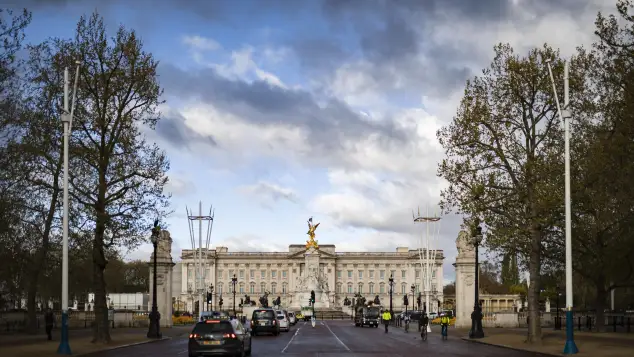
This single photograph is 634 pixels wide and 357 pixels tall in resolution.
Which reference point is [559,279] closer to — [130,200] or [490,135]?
[490,135]

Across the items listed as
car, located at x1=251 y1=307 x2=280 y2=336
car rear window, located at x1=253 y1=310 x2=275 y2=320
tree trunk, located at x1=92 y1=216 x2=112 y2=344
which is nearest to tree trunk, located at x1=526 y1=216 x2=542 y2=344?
car, located at x1=251 y1=307 x2=280 y2=336

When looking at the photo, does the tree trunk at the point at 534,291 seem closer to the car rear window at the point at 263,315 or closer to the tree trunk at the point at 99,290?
the car rear window at the point at 263,315

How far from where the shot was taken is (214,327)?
99.3 ft

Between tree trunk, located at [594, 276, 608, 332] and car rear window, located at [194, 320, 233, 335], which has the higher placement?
car rear window, located at [194, 320, 233, 335]

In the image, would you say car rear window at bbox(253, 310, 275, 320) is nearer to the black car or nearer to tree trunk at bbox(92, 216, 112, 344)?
tree trunk at bbox(92, 216, 112, 344)

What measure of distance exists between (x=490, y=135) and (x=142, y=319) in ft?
144

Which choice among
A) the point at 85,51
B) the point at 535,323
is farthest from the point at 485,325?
the point at 85,51

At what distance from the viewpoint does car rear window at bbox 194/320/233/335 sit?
30203mm

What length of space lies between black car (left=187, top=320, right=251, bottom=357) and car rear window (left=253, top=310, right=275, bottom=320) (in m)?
27.3

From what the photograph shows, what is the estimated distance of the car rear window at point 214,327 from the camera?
3020cm

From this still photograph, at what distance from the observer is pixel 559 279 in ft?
232

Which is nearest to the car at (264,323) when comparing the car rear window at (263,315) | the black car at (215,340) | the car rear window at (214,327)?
the car rear window at (263,315)

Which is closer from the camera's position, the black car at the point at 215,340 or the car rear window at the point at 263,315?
the black car at the point at 215,340

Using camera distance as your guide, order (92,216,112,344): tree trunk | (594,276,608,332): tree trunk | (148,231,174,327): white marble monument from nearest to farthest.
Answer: (92,216,112,344): tree trunk → (594,276,608,332): tree trunk → (148,231,174,327): white marble monument
